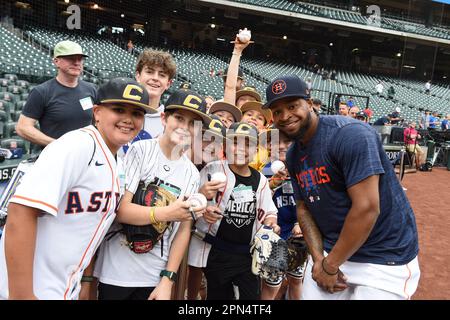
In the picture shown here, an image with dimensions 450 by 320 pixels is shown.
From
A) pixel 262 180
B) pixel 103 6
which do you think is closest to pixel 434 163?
pixel 262 180

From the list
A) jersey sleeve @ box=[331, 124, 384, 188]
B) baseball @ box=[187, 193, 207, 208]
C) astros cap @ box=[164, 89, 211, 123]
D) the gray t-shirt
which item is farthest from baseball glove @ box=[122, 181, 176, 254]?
the gray t-shirt

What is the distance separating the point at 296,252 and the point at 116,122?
1.41 meters

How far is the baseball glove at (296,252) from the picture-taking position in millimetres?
2236

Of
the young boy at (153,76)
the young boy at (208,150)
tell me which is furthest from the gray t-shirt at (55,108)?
the young boy at (208,150)

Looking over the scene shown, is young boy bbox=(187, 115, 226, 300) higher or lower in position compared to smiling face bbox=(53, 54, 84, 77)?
lower

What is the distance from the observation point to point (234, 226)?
233 centimetres

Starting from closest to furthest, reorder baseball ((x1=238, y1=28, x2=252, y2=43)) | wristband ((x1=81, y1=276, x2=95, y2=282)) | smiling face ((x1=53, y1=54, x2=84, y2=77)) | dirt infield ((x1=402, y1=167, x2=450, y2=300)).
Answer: wristband ((x1=81, y1=276, x2=95, y2=282))
smiling face ((x1=53, y1=54, x2=84, y2=77))
baseball ((x1=238, y1=28, x2=252, y2=43))
dirt infield ((x1=402, y1=167, x2=450, y2=300))

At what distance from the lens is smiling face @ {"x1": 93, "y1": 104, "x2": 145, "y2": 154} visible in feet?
5.01

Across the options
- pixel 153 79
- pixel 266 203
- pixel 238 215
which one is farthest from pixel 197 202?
pixel 153 79

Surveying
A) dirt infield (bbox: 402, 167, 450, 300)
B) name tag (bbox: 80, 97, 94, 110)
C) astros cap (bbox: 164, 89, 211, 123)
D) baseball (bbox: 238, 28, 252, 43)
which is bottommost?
dirt infield (bbox: 402, 167, 450, 300)

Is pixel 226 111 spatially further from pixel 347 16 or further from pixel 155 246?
pixel 347 16

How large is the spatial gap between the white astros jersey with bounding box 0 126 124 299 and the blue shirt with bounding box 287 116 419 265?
101 cm

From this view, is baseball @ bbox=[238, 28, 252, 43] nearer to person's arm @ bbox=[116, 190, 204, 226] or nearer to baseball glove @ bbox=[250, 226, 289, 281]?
baseball glove @ bbox=[250, 226, 289, 281]
